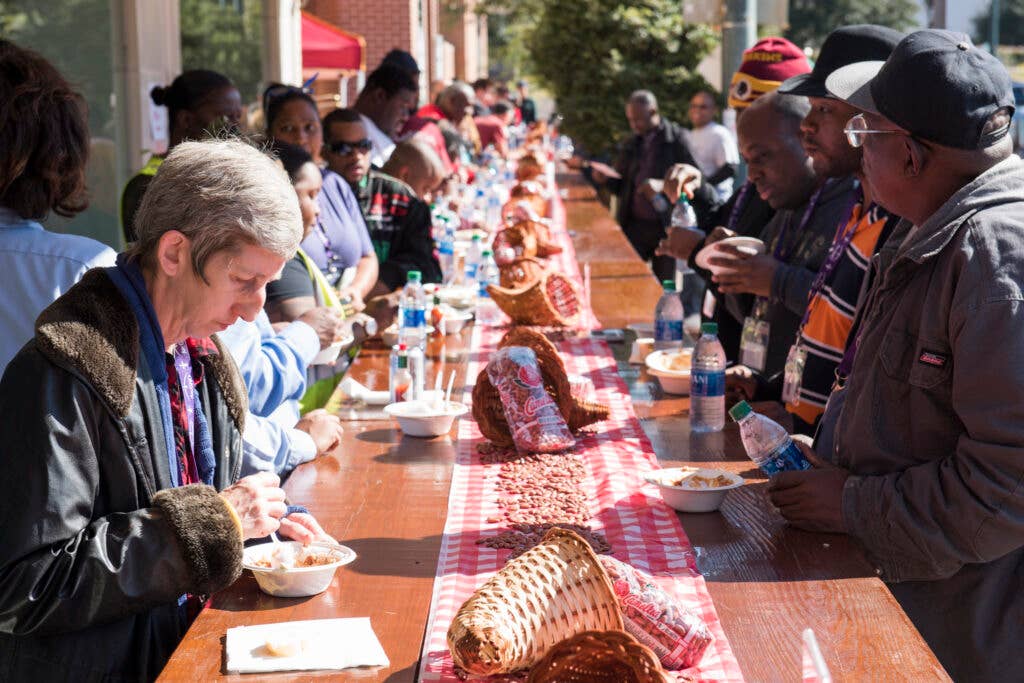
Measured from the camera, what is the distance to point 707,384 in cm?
350

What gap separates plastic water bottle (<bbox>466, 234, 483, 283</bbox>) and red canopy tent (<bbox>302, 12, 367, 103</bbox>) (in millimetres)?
7808

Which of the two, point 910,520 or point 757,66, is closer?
point 910,520

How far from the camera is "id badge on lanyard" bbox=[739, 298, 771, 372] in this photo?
416 cm

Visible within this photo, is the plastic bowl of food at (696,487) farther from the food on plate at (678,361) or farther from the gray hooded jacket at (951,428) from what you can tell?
the food on plate at (678,361)

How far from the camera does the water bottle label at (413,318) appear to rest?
4.39 metres

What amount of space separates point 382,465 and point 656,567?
3.38ft

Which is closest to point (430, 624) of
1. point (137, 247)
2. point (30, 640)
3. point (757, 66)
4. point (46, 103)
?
point (30, 640)

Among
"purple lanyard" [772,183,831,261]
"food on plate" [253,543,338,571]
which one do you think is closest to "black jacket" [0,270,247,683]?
"food on plate" [253,543,338,571]

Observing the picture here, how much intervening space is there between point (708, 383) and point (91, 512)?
1948 millimetres

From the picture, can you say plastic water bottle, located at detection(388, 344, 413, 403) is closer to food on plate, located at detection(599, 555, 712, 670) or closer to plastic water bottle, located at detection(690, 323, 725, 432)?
plastic water bottle, located at detection(690, 323, 725, 432)

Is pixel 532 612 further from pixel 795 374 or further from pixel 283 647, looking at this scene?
pixel 795 374

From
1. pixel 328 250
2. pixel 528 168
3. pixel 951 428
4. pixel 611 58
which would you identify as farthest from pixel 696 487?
pixel 611 58

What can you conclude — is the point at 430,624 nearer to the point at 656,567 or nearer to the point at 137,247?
the point at 656,567

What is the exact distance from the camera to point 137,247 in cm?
225
